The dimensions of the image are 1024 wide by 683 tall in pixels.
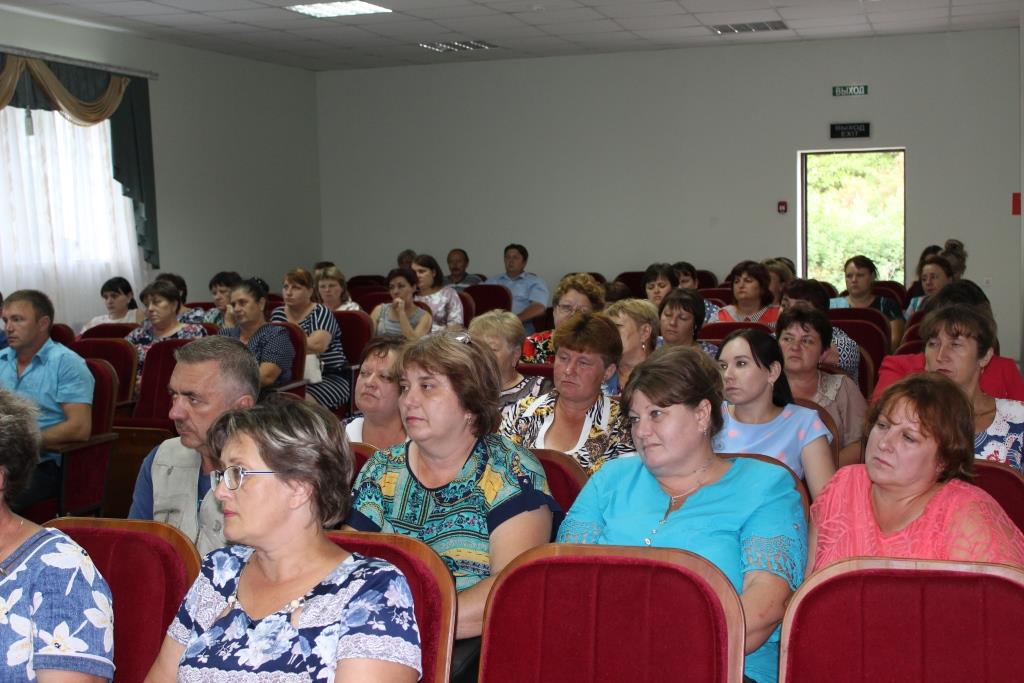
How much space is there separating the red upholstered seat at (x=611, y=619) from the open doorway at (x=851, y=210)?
36.8 ft

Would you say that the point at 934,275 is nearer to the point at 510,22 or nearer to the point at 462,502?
the point at 510,22

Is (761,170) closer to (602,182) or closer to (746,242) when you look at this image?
(746,242)

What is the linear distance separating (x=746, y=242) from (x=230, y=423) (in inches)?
444

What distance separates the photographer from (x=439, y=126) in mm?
14078

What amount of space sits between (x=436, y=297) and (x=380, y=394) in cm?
611

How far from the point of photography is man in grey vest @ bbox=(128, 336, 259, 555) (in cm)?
305

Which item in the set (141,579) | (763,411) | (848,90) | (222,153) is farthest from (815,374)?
(222,153)

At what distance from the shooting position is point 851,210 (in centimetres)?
1269

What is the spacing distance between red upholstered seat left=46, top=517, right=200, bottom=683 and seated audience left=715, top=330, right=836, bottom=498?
1.92 m

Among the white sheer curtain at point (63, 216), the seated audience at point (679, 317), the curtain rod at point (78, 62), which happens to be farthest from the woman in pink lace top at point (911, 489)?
the curtain rod at point (78, 62)

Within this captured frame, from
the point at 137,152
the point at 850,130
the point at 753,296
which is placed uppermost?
the point at 850,130

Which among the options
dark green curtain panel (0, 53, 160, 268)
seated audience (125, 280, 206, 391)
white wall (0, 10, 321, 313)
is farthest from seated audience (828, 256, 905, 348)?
white wall (0, 10, 321, 313)

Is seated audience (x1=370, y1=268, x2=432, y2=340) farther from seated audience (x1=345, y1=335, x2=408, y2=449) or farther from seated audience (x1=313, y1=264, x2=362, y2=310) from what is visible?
seated audience (x1=345, y1=335, x2=408, y2=449)

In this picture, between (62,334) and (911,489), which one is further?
(62,334)
